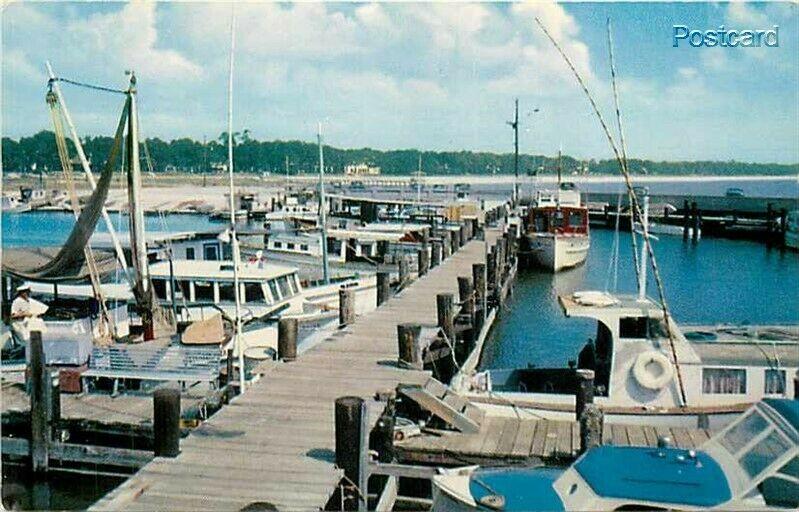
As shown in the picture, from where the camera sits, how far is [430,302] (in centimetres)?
2094

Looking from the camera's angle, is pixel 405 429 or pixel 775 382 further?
pixel 775 382

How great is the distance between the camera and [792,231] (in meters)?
63.3

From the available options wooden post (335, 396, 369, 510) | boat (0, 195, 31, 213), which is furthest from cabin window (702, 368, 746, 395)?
boat (0, 195, 31, 213)

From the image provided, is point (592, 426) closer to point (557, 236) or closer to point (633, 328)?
point (633, 328)

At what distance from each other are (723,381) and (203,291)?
14864mm

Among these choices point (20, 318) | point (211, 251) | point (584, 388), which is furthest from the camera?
point (211, 251)

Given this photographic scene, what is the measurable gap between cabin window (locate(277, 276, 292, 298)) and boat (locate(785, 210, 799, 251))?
50.0m

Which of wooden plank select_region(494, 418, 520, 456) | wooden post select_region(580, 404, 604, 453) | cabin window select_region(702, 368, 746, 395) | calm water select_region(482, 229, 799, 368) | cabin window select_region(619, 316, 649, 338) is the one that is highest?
cabin window select_region(619, 316, 649, 338)

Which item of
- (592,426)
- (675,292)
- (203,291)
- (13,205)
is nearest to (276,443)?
(592,426)

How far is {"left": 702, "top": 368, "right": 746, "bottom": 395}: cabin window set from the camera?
15859 millimetres

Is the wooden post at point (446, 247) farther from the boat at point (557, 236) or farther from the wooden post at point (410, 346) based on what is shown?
the boat at point (557, 236)

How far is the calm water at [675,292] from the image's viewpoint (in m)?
31.5

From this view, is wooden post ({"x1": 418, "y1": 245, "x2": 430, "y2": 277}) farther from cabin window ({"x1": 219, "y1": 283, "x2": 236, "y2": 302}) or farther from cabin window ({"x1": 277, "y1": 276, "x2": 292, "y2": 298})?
cabin window ({"x1": 219, "y1": 283, "x2": 236, "y2": 302})

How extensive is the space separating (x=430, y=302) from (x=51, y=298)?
44.9 feet
